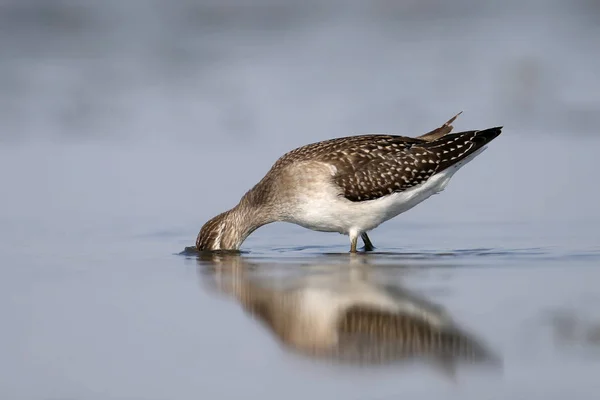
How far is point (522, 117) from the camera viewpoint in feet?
53.0

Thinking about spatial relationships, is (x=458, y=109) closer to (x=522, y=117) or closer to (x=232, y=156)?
(x=522, y=117)

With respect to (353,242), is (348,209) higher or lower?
higher

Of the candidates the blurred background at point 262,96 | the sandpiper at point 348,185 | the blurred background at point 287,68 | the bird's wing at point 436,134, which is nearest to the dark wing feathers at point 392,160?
the sandpiper at point 348,185

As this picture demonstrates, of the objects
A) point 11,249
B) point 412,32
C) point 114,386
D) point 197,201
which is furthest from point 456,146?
point 412,32

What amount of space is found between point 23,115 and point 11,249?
5669 millimetres

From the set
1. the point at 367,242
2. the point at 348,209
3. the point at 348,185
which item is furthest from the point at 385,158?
the point at 367,242

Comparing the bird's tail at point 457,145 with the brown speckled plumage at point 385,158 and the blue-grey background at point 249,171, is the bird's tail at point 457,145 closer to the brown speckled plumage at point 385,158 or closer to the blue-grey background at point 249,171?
the brown speckled plumage at point 385,158

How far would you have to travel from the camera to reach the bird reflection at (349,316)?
23.8 feet

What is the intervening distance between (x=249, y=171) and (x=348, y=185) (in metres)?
2.65

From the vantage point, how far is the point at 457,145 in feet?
39.2

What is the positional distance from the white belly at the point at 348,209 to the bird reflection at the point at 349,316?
130cm

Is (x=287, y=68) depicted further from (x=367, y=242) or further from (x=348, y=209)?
(x=348, y=209)

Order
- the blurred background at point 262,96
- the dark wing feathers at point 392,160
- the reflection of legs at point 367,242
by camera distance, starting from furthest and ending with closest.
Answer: the blurred background at point 262,96, the reflection of legs at point 367,242, the dark wing feathers at point 392,160

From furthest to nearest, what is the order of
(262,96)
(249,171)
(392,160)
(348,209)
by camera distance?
1. (262,96)
2. (249,171)
3. (392,160)
4. (348,209)
